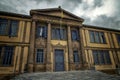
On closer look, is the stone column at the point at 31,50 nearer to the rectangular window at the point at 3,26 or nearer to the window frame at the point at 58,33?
the window frame at the point at 58,33

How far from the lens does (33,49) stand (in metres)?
12.4

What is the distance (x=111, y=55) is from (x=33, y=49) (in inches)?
506

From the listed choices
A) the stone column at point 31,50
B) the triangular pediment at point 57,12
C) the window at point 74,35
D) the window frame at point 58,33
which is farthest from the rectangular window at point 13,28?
the window at point 74,35

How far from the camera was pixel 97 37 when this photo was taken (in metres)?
17.5

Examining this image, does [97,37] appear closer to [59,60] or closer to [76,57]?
[76,57]

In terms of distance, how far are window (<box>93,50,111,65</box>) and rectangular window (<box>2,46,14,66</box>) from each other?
1179 cm

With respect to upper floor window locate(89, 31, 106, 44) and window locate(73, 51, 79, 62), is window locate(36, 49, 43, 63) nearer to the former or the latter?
window locate(73, 51, 79, 62)

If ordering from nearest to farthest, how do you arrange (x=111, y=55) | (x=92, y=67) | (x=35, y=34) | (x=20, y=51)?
(x=20, y=51) → (x=35, y=34) → (x=92, y=67) → (x=111, y=55)

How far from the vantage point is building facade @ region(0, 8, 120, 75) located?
38.9ft

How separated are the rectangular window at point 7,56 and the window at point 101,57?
11791mm

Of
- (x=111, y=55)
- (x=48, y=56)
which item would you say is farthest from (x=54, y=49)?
(x=111, y=55)

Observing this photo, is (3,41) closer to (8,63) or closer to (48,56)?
(8,63)

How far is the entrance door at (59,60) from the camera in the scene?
13.2 metres

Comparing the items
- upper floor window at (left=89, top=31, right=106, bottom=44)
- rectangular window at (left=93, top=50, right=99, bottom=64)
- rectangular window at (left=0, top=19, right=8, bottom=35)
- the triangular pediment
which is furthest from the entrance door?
rectangular window at (left=0, top=19, right=8, bottom=35)
